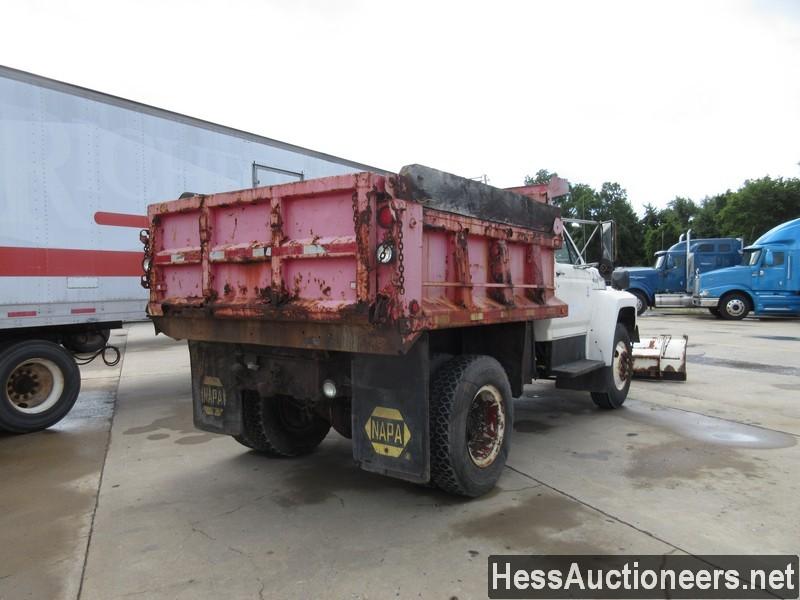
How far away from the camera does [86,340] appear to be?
788 cm

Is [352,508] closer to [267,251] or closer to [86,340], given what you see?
[267,251]

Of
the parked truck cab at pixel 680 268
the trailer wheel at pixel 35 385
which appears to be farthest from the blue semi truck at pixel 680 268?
the trailer wheel at pixel 35 385

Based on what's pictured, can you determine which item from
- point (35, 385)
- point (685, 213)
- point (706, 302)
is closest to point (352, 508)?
point (35, 385)

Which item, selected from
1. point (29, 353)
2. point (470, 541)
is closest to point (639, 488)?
point (470, 541)

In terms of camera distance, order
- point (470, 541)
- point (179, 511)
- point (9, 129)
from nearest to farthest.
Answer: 1. point (470, 541)
2. point (179, 511)
3. point (9, 129)

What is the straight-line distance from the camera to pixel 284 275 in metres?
3.66

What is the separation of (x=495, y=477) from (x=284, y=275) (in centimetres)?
215

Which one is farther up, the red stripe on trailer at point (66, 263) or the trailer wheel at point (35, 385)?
the red stripe on trailer at point (66, 263)

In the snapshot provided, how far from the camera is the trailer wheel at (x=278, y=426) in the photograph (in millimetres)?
4758

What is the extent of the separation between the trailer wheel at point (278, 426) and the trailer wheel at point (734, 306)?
67.0 feet

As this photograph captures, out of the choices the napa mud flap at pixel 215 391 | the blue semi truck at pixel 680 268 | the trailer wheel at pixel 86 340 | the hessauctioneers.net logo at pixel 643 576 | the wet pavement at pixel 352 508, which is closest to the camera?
the hessauctioneers.net logo at pixel 643 576

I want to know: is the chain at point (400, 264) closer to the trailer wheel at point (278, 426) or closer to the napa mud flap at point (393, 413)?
the napa mud flap at point (393, 413)

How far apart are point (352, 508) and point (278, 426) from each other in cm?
128

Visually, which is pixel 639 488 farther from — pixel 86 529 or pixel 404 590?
pixel 86 529
